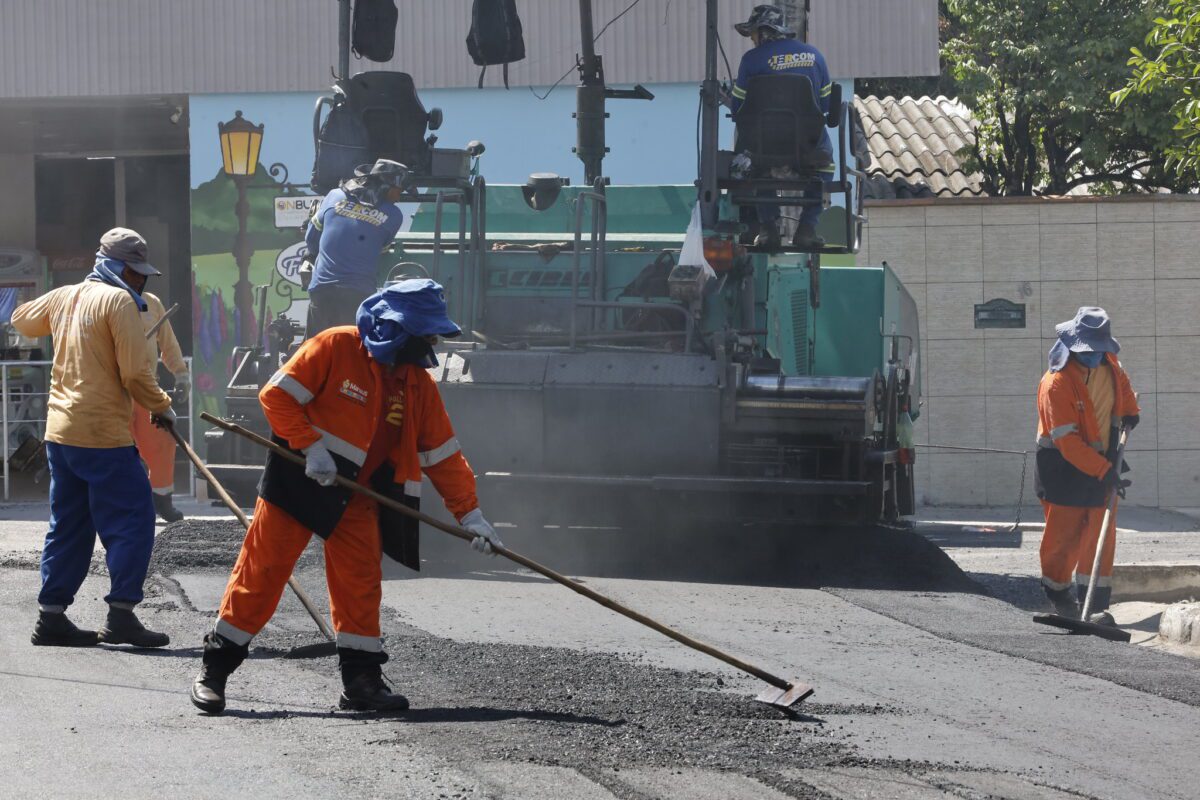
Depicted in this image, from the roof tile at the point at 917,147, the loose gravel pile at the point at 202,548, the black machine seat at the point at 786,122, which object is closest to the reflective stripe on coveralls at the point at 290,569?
the loose gravel pile at the point at 202,548

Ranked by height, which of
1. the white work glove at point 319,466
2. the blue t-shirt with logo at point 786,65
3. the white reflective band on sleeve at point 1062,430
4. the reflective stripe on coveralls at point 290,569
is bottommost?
the reflective stripe on coveralls at point 290,569

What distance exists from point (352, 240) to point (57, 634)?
325 centimetres

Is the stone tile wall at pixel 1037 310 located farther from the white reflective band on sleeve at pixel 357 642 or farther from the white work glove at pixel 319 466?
the white work glove at pixel 319 466

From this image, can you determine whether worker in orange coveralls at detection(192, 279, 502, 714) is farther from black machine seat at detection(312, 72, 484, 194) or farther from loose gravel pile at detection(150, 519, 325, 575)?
black machine seat at detection(312, 72, 484, 194)

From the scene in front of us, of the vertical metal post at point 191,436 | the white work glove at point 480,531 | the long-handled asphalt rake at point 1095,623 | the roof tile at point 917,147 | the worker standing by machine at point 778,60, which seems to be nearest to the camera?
the white work glove at point 480,531

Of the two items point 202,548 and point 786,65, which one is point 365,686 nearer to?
point 202,548

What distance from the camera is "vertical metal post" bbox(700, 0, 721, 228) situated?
28.8ft

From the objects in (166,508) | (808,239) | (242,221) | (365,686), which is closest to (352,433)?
(365,686)

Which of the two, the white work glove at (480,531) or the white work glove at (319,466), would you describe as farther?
the white work glove at (480,531)

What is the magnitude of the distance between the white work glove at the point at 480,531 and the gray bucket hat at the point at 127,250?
1.98 metres

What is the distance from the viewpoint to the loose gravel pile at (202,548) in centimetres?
848

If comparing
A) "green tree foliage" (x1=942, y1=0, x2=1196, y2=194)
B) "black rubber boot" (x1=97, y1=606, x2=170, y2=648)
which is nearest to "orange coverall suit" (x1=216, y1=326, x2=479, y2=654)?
"black rubber boot" (x1=97, y1=606, x2=170, y2=648)

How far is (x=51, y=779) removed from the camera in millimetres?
4180

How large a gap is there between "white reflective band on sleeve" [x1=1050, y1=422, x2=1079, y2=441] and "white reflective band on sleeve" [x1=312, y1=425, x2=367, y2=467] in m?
4.65
